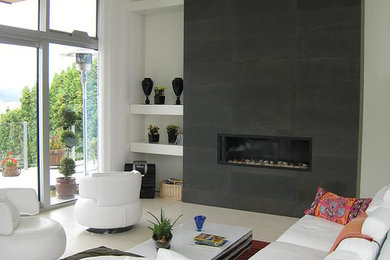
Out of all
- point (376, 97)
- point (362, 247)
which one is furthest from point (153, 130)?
point (362, 247)

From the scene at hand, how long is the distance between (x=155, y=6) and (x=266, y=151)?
2.80m

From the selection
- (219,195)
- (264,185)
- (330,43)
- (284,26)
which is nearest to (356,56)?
(330,43)

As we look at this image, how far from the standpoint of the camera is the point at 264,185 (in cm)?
588

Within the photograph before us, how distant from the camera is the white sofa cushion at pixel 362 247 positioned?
7.55ft

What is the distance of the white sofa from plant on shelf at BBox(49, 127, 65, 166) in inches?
139

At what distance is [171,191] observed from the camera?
6.70 m

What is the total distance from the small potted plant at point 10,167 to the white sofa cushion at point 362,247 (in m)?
4.27

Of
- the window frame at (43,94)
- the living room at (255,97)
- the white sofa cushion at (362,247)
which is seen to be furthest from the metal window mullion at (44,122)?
the white sofa cushion at (362,247)

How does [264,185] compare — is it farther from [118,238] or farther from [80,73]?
[80,73]

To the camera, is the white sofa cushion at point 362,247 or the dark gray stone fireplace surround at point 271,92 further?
the dark gray stone fireplace surround at point 271,92

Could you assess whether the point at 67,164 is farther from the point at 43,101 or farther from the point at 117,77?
the point at 117,77

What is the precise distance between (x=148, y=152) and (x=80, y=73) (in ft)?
5.25

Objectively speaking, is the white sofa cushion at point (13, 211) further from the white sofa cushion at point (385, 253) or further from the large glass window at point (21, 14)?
the white sofa cushion at point (385, 253)

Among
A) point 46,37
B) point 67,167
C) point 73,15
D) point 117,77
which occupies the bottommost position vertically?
point 67,167
